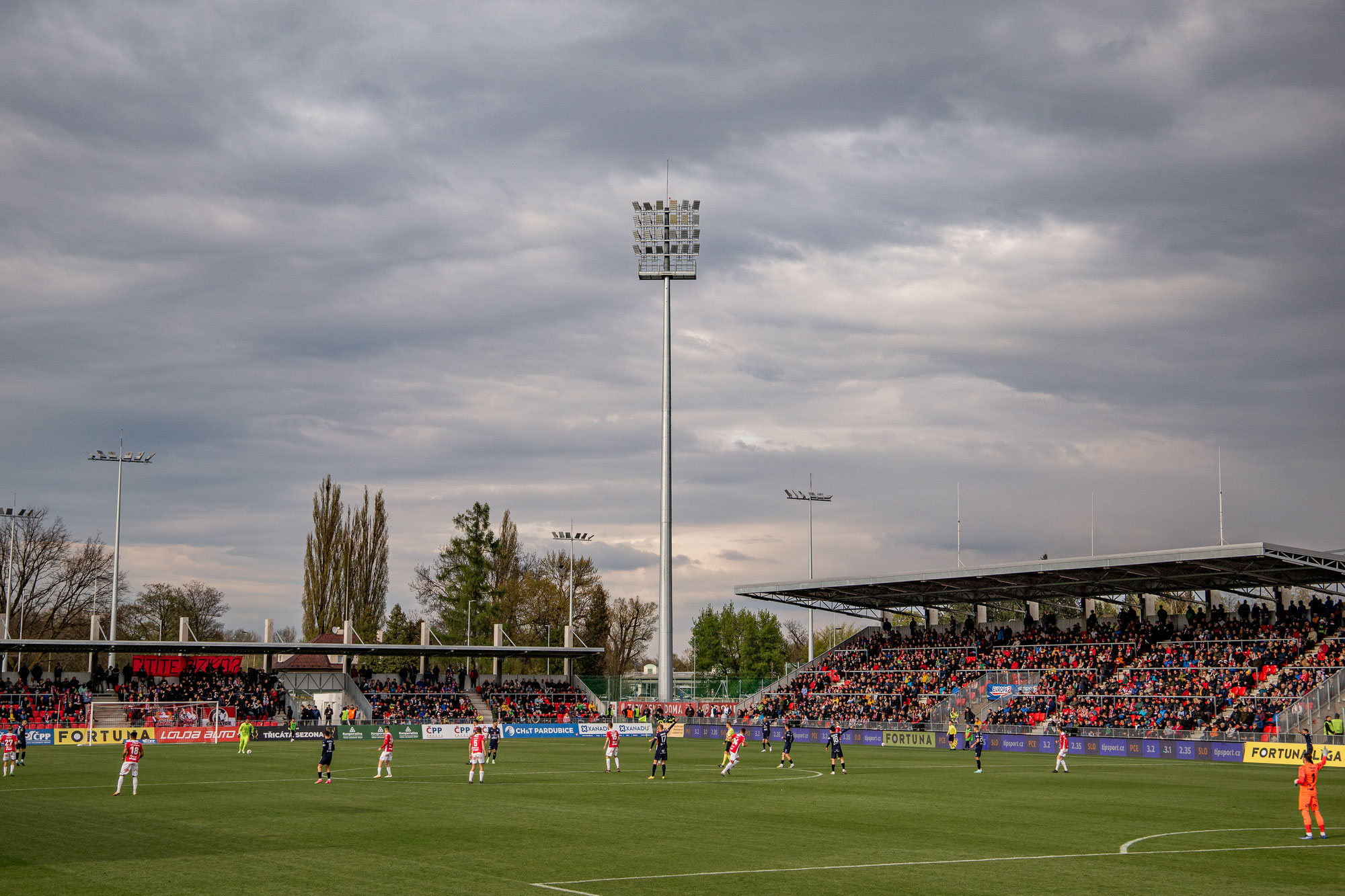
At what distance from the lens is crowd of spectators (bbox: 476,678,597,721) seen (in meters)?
87.5

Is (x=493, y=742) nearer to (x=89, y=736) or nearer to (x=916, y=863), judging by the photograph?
(x=916, y=863)

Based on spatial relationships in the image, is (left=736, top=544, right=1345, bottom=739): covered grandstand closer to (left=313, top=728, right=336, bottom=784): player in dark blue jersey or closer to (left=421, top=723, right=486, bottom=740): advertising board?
(left=421, top=723, right=486, bottom=740): advertising board

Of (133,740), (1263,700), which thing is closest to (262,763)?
(133,740)

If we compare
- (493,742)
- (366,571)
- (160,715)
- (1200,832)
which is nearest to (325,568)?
(366,571)

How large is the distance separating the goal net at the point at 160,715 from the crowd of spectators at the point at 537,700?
18.9 meters

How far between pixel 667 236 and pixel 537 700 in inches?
1429

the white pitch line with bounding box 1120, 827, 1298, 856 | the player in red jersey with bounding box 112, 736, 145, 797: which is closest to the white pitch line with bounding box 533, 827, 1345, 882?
the white pitch line with bounding box 1120, 827, 1298, 856

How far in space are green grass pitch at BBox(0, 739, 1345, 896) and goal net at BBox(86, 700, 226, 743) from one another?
26.6 m

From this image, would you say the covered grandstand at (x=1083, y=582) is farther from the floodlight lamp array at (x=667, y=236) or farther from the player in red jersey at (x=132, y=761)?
the player in red jersey at (x=132, y=761)

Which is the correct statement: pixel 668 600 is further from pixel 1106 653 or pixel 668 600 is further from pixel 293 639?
pixel 293 639

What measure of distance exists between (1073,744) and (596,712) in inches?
1612

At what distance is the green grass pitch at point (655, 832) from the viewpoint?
19859mm

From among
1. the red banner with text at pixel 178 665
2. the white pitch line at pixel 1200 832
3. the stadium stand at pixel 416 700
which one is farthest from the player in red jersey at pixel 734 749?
the red banner with text at pixel 178 665

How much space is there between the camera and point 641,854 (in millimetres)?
23047
